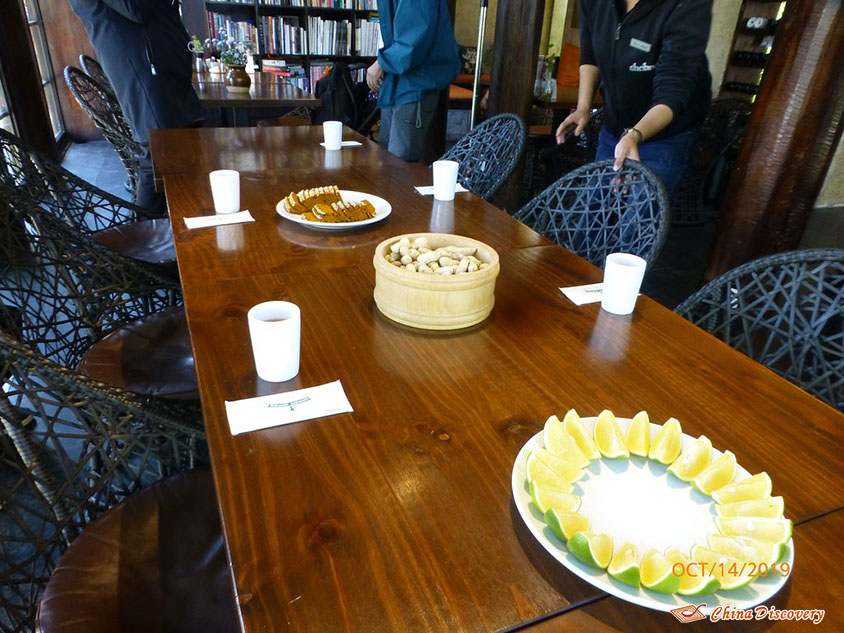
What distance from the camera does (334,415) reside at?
776mm

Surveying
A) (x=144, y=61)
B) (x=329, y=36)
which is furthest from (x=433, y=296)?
(x=329, y=36)

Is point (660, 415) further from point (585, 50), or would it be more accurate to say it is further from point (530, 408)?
point (585, 50)

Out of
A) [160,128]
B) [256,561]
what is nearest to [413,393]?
[256,561]

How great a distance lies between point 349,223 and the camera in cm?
142

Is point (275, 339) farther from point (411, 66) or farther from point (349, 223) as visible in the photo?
point (411, 66)

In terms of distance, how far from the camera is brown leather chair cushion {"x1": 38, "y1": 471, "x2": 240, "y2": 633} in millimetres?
810

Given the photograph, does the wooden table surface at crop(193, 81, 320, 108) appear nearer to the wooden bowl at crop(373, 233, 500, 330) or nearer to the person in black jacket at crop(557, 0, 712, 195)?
the person in black jacket at crop(557, 0, 712, 195)

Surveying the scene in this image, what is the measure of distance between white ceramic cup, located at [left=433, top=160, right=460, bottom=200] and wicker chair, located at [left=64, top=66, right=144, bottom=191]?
1765 mm

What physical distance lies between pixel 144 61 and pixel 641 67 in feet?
6.70

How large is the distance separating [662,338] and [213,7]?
568 centimetres

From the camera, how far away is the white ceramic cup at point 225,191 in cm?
146

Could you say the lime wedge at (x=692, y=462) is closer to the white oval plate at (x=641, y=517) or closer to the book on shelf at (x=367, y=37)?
the white oval plate at (x=641, y=517)

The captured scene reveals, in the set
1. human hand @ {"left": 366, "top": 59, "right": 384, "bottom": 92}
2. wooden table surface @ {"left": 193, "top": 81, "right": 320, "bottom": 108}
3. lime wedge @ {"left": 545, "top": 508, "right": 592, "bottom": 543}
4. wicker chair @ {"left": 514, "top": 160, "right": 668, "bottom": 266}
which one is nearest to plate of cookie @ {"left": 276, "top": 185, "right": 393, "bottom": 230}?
wicker chair @ {"left": 514, "top": 160, "right": 668, "bottom": 266}

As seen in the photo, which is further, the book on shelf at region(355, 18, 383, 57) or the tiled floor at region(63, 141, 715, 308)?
the book on shelf at region(355, 18, 383, 57)
